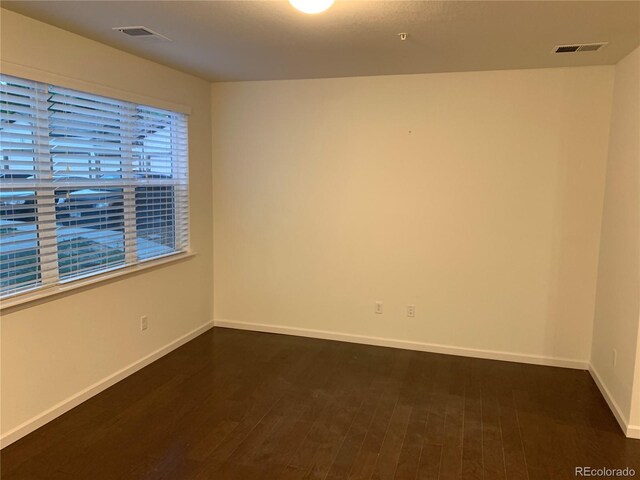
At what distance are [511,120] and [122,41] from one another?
2935 millimetres

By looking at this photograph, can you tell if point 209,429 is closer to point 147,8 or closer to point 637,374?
point 147,8

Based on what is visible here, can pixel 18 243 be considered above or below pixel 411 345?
above

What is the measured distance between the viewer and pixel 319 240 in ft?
14.6

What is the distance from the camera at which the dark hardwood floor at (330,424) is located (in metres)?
2.55

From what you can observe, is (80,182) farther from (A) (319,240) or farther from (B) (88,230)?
(A) (319,240)

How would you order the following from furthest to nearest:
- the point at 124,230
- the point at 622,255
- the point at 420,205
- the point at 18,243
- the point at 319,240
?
the point at 319,240 < the point at 420,205 < the point at 124,230 < the point at 622,255 < the point at 18,243

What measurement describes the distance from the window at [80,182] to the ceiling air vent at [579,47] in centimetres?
296

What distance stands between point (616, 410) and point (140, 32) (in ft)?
12.7

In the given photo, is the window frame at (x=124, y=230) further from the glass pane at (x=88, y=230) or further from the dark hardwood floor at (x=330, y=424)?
the dark hardwood floor at (x=330, y=424)

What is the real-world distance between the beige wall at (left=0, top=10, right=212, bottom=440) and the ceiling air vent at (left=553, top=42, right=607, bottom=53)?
9.54ft

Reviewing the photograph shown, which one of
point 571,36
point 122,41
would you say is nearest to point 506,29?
point 571,36

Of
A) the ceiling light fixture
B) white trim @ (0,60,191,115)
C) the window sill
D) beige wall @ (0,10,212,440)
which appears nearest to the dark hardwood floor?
beige wall @ (0,10,212,440)

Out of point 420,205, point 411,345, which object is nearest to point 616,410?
point 411,345

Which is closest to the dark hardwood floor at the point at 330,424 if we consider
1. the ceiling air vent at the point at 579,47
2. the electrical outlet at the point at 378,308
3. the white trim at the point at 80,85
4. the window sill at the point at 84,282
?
the electrical outlet at the point at 378,308
